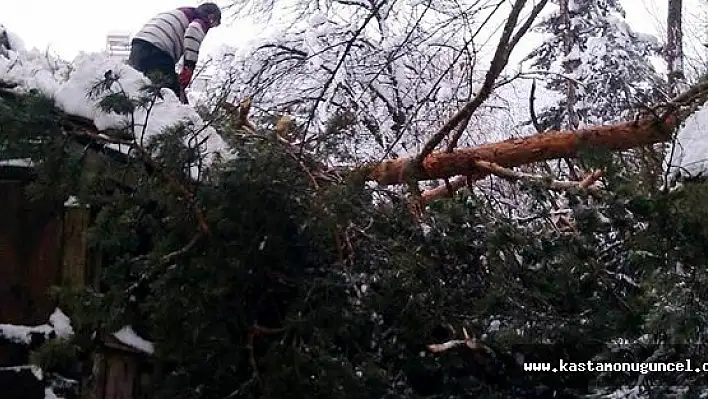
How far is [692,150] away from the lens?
275 centimetres

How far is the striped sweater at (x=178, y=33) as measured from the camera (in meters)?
5.04

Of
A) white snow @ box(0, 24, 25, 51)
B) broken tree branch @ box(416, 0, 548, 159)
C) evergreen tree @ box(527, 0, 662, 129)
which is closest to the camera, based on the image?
broken tree branch @ box(416, 0, 548, 159)

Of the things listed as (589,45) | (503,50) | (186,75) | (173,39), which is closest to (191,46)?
(173,39)

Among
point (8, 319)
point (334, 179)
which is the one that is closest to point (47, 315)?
point (8, 319)

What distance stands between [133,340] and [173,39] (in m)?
2.57

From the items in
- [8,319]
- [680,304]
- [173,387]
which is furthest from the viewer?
[8,319]

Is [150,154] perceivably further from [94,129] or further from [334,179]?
[334,179]

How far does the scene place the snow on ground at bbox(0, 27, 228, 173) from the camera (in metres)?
2.92

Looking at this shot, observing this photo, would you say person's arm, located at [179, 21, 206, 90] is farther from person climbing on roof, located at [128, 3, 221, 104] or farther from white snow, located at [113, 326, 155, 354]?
white snow, located at [113, 326, 155, 354]

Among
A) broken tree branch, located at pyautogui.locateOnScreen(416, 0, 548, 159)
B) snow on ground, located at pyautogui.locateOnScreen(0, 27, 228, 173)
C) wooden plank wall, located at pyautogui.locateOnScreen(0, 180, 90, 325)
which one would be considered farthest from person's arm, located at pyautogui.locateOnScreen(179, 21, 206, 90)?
wooden plank wall, located at pyautogui.locateOnScreen(0, 180, 90, 325)

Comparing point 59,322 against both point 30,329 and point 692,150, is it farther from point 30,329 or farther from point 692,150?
point 692,150

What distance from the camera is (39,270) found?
3.14 meters

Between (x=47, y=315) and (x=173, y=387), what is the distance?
0.63 m

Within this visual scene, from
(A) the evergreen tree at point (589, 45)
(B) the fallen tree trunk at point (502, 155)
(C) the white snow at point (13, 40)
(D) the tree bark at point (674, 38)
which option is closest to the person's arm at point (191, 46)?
(C) the white snow at point (13, 40)
